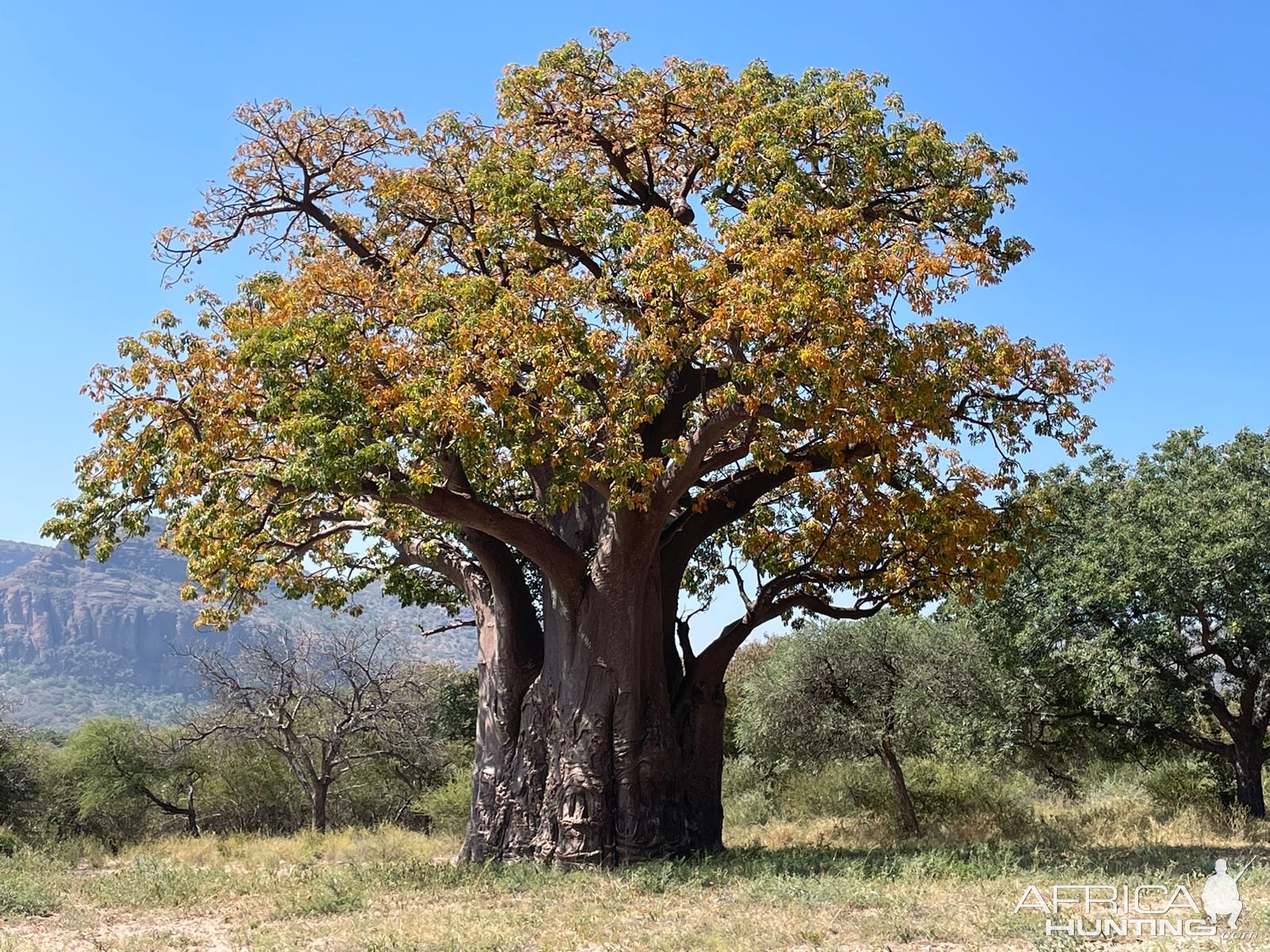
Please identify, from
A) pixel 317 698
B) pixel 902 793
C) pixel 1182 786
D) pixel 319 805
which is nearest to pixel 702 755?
pixel 902 793

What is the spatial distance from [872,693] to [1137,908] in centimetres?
1274

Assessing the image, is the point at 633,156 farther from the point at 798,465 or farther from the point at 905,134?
the point at 798,465

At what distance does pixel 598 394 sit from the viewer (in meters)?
11.1

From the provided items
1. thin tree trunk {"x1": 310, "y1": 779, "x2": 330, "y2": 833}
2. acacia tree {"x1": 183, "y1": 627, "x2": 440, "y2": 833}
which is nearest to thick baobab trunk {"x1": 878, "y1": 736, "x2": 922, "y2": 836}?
acacia tree {"x1": 183, "y1": 627, "x2": 440, "y2": 833}

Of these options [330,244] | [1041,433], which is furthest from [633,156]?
[1041,433]

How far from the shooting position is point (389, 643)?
22703mm

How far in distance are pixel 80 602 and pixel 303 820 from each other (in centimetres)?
18030

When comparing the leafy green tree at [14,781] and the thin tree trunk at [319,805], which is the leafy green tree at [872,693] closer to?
the thin tree trunk at [319,805]

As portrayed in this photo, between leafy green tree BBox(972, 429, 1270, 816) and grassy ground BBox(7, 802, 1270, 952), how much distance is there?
130 inches

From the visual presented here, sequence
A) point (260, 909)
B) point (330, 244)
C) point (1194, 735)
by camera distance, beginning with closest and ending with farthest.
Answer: point (260, 909) → point (330, 244) → point (1194, 735)

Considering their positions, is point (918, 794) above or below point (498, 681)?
below

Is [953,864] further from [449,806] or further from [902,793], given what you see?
[449,806]

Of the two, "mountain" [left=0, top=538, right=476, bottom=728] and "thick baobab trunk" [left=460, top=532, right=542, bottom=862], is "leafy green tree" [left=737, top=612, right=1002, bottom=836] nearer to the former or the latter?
"thick baobab trunk" [left=460, top=532, right=542, bottom=862]

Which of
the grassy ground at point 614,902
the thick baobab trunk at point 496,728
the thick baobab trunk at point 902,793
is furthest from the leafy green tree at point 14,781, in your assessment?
the thick baobab trunk at point 902,793
